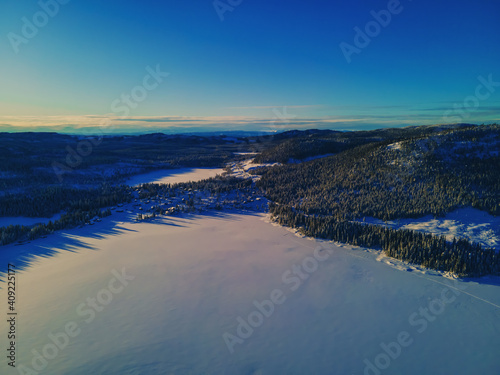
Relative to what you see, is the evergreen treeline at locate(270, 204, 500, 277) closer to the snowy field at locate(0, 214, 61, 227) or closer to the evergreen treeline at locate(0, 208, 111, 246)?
the evergreen treeline at locate(0, 208, 111, 246)

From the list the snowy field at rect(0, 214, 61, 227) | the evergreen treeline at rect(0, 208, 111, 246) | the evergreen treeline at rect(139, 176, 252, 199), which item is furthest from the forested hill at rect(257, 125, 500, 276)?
the snowy field at rect(0, 214, 61, 227)

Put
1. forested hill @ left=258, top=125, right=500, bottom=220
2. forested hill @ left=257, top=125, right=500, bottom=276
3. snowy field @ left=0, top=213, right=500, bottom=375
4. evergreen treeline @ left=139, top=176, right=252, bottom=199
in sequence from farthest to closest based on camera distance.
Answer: evergreen treeline @ left=139, top=176, right=252, bottom=199 < forested hill @ left=258, top=125, right=500, bottom=220 < forested hill @ left=257, top=125, right=500, bottom=276 < snowy field @ left=0, top=213, right=500, bottom=375

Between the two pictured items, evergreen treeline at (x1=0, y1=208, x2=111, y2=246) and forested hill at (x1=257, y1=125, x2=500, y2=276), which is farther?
evergreen treeline at (x1=0, y1=208, x2=111, y2=246)

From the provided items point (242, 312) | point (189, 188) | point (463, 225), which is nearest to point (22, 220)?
point (189, 188)

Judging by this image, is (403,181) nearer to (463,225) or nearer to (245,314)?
(463,225)

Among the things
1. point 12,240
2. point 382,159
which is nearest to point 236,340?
point 12,240

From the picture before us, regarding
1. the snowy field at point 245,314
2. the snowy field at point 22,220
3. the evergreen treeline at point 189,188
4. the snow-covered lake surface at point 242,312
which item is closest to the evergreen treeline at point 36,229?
the snow-covered lake surface at point 242,312
